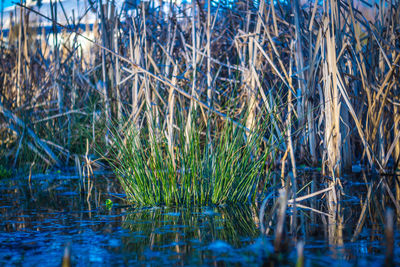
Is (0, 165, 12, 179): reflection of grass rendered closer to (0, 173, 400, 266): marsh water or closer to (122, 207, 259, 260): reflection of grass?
(0, 173, 400, 266): marsh water

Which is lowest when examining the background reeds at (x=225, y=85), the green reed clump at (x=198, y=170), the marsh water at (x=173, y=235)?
the marsh water at (x=173, y=235)

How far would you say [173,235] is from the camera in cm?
208

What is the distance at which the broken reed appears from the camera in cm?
325

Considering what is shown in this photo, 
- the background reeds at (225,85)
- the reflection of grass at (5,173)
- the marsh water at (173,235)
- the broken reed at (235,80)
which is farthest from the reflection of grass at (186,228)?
the reflection of grass at (5,173)

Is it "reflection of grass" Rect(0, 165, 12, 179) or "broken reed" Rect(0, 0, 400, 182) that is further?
"reflection of grass" Rect(0, 165, 12, 179)

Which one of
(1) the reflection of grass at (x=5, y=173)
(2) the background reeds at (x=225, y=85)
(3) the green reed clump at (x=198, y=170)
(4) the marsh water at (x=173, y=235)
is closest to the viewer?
(4) the marsh water at (x=173, y=235)

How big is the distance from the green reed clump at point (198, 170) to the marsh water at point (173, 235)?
134 millimetres

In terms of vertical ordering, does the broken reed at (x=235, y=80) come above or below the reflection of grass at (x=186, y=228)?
above

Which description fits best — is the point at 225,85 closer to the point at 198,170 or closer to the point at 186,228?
the point at 198,170

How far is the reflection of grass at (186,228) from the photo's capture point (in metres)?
1.89

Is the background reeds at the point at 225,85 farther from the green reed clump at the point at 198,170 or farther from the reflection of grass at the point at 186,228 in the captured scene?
the reflection of grass at the point at 186,228

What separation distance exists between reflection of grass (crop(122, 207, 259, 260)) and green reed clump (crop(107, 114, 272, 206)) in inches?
6.2

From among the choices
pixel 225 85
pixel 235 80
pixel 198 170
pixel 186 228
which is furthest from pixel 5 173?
pixel 186 228

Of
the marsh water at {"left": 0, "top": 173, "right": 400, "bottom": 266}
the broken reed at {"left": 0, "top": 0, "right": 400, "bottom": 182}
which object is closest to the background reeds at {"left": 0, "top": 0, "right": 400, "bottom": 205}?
the broken reed at {"left": 0, "top": 0, "right": 400, "bottom": 182}
